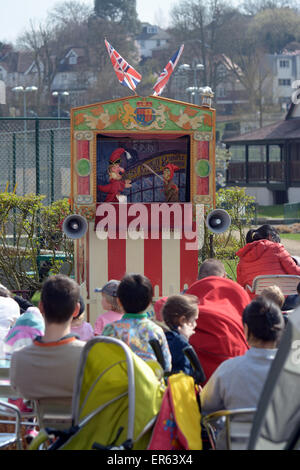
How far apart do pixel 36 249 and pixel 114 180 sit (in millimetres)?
2198

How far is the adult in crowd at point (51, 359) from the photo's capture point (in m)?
3.80

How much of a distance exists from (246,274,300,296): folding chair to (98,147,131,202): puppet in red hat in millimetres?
2297

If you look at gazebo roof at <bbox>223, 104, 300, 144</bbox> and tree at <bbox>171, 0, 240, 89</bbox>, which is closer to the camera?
gazebo roof at <bbox>223, 104, 300, 144</bbox>

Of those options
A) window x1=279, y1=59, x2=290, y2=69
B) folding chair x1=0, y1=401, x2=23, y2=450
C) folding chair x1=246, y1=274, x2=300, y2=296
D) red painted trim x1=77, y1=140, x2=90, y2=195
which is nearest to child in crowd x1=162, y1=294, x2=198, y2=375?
folding chair x1=0, y1=401, x2=23, y2=450

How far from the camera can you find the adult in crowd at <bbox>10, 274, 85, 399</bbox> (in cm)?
380

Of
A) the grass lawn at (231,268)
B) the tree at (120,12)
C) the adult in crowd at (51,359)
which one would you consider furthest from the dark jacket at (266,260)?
the tree at (120,12)

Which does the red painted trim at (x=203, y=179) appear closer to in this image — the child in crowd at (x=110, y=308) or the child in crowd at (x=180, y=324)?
the child in crowd at (x=110, y=308)

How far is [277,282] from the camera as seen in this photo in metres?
6.62

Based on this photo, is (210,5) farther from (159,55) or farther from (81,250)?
(81,250)

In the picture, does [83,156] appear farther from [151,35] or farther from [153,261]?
[151,35]

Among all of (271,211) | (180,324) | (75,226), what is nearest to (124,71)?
(75,226)

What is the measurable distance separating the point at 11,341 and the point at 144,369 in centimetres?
122

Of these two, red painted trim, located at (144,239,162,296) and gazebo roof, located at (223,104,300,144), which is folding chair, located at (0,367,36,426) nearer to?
red painted trim, located at (144,239,162,296)

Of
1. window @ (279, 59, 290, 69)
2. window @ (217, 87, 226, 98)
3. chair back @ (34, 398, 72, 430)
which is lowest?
chair back @ (34, 398, 72, 430)
